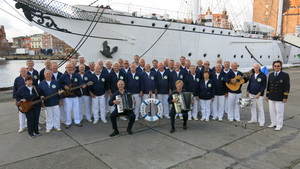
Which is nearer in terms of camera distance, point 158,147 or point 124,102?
point 158,147

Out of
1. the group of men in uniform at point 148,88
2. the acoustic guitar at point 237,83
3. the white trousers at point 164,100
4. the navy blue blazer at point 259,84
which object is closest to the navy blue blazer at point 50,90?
the group of men in uniform at point 148,88

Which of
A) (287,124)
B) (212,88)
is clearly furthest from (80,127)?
(287,124)

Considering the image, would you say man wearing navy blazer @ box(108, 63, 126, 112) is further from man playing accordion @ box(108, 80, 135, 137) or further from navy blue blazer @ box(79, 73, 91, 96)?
man playing accordion @ box(108, 80, 135, 137)

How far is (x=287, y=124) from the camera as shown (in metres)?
6.30

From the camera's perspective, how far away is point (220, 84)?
668 centimetres

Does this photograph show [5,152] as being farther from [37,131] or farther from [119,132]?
[119,132]

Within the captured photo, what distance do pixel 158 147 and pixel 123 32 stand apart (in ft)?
36.6

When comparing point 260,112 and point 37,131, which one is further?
point 260,112

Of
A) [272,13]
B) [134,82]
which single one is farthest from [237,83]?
[272,13]

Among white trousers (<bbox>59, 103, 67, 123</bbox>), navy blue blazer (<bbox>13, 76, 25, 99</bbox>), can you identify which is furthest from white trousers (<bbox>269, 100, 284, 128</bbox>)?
navy blue blazer (<bbox>13, 76, 25, 99</bbox>)

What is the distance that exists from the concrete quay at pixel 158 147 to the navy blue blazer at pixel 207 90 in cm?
80

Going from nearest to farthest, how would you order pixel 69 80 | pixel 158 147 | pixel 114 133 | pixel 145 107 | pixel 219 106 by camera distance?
1. pixel 158 147
2. pixel 114 133
3. pixel 69 80
4. pixel 145 107
5. pixel 219 106

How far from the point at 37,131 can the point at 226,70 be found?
5.52 m

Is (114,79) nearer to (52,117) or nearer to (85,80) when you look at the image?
(85,80)
